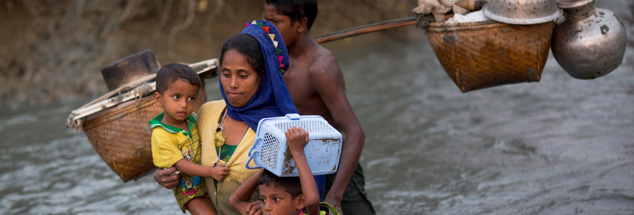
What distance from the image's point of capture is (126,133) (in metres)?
3.30

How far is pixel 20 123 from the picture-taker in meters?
7.91

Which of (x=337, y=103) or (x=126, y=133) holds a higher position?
(x=126, y=133)

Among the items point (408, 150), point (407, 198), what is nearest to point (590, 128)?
point (408, 150)

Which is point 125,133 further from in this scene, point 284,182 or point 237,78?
point 284,182

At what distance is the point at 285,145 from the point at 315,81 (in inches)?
36.9

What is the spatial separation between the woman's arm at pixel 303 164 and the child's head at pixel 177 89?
0.64 meters

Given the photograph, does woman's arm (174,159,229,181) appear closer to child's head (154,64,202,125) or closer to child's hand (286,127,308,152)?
child's head (154,64,202,125)

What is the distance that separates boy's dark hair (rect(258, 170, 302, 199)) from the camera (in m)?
2.62

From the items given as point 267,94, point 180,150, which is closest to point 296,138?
point 267,94

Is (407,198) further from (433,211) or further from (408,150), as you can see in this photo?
(408,150)

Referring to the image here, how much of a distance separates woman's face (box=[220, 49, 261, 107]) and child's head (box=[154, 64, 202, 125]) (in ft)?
0.63

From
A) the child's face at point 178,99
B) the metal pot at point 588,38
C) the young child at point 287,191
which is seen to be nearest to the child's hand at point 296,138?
the young child at point 287,191

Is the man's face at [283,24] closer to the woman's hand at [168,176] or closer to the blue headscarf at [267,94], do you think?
the blue headscarf at [267,94]

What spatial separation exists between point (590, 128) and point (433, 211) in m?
2.32
